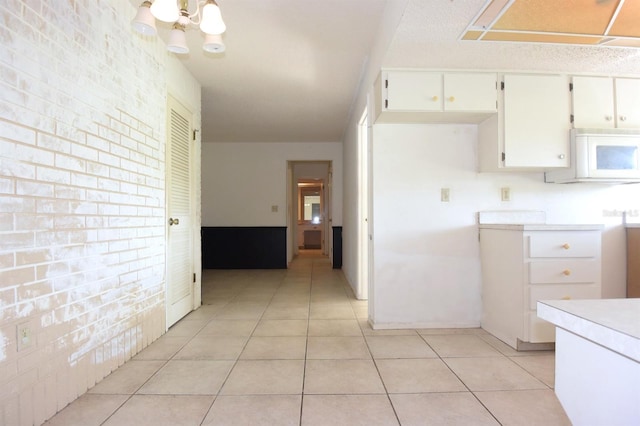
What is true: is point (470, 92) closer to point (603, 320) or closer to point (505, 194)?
point (505, 194)

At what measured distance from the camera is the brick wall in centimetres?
140

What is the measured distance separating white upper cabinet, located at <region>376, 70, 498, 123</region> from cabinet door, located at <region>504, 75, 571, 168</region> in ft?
0.54

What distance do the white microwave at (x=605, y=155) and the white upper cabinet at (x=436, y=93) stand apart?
68 cm

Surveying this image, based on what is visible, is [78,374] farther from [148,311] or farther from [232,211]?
[232,211]

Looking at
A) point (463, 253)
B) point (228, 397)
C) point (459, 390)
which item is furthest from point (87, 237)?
point (463, 253)

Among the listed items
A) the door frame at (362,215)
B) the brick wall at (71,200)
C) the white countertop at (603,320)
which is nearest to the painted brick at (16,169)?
the brick wall at (71,200)

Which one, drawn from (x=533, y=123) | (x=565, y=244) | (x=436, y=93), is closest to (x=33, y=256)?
(x=436, y=93)

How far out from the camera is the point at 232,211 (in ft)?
20.9

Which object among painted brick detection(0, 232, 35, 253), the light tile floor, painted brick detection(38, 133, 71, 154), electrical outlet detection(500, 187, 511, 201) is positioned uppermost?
painted brick detection(38, 133, 71, 154)

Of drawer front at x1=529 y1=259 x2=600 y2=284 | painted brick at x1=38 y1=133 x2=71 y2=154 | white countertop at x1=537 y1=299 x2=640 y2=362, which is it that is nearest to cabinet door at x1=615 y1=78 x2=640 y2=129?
drawer front at x1=529 y1=259 x2=600 y2=284

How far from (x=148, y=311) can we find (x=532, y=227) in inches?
108

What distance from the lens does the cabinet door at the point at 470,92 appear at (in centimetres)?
259

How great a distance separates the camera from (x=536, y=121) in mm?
2609

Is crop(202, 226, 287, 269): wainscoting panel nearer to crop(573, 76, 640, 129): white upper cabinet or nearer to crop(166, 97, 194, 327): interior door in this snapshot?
crop(166, 97, 194, 327): interior door
